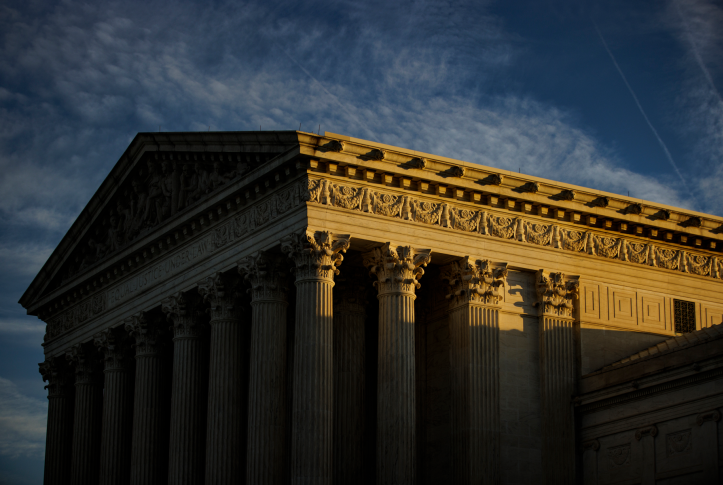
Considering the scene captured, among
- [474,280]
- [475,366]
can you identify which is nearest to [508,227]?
[474,280]

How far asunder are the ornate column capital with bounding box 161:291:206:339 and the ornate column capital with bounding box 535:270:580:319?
14247 millimetres

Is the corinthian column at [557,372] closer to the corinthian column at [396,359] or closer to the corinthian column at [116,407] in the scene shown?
the corinthian column at [396,359]

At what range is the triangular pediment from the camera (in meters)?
43.4

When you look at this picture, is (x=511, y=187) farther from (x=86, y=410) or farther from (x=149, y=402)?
(x=86, y=410)

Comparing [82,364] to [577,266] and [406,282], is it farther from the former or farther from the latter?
[577,266]

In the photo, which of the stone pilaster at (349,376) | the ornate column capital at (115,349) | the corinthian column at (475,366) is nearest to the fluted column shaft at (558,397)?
the corinthian column at (475,366)

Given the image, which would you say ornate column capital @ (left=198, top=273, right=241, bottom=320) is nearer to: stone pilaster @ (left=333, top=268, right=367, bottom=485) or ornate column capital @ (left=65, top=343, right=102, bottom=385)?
stone pilaster @ (left=333, top=268, right=367, bottom=485)

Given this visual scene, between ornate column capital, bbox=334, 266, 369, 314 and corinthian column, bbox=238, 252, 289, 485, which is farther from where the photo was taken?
ornate column capital, bbox=334, 266, 369, 314

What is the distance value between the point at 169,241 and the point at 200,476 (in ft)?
33.0

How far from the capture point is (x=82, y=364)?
183 ft

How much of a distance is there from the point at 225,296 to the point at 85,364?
49.8 feet

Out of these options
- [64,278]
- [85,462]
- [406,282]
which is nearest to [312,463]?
[406,282]

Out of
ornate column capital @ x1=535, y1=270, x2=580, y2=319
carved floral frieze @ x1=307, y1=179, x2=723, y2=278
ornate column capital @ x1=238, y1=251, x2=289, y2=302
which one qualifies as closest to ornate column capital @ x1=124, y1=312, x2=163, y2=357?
ornate column capital @ x1=238, y1=251, x2=289, y2=302

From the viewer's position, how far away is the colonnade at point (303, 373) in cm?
3875
